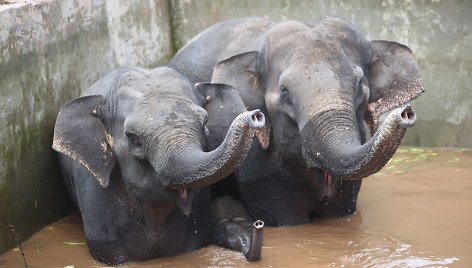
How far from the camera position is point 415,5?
11234 millimetres

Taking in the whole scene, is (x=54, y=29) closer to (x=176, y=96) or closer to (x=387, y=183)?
(x=176, y=96)

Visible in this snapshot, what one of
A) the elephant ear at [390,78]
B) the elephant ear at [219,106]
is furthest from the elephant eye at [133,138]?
the elephant ear at [390,78]

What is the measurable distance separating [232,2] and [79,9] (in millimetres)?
2083

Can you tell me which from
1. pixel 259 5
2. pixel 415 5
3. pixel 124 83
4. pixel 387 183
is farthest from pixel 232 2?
pixel 124 83

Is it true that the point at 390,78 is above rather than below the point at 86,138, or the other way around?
above

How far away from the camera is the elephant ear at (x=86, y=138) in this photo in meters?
8.55

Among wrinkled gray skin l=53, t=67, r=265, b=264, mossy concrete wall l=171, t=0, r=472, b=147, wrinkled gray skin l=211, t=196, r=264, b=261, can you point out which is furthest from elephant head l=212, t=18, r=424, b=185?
mossy concrete wall l=171, t=0, r=472, b=147

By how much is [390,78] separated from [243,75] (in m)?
1.07

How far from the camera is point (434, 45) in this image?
11203mm

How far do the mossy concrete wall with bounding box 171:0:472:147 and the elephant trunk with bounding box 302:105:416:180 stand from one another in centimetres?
270

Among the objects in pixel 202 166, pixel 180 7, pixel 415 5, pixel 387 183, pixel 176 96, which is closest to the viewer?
pixel 202 166

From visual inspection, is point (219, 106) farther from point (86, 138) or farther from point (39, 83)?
point (39, 83)

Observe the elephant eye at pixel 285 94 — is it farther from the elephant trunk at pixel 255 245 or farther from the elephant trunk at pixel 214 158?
the elephant trunk at pixel 214 158

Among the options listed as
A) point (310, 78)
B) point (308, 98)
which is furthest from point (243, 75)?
point (308, 98)
